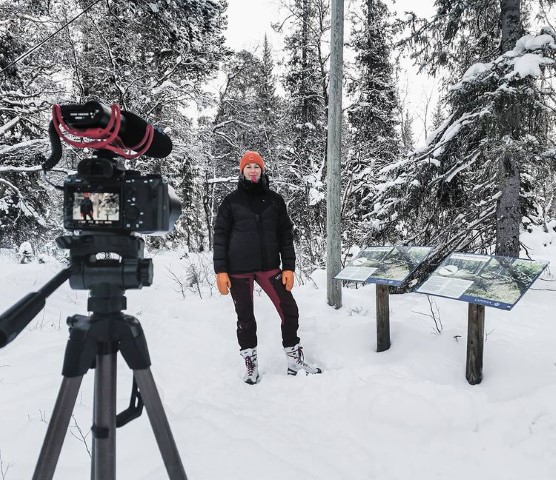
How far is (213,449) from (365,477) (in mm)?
925

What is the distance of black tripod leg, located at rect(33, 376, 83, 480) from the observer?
1.28 metres

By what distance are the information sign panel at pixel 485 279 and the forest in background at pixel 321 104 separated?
2.16 meters

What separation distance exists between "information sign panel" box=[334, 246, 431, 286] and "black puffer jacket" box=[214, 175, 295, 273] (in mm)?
750

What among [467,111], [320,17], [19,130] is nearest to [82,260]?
[467,111]

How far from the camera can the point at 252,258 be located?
359cm

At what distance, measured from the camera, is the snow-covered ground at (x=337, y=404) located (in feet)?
7.37

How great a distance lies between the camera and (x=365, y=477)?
220 cm

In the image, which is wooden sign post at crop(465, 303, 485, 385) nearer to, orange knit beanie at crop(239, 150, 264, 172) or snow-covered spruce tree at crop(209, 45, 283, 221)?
orange knit beanie at crop(239, 150, 264, 172)

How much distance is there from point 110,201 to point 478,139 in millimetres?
5860

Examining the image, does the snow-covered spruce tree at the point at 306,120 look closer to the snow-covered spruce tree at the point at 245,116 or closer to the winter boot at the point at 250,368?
the snow-covered spruce tree at the point at 245,116

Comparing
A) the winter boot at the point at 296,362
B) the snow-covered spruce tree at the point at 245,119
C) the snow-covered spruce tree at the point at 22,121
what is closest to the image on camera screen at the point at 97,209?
the winter boot at the point at 296,362

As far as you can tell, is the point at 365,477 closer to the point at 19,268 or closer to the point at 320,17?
the point at 19,268

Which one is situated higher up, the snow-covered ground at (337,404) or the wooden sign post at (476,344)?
the wooden sign post at (476,344)

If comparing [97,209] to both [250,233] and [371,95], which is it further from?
[371,95]
